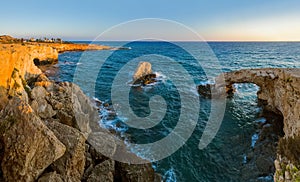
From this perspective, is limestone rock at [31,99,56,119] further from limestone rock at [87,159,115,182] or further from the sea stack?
the sea stack

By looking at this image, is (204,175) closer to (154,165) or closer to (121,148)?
(154,165)

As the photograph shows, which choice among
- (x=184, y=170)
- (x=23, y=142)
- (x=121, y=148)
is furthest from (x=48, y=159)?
(x=184, y=170)

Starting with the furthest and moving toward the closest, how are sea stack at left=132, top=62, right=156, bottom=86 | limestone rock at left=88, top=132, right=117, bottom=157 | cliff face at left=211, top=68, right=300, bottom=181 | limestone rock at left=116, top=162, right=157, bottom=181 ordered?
sea stack at left=132, top=62, right=156, bottom=86, limestone rock at left=88, top=132, right=117, bottom=157, limestone rock at left=116, top=162, right=157, bottom=181, cliff face at left=211, top=68, right=300, bottom=181

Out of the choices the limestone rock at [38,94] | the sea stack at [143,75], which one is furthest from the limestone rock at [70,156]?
the sea stack at [143,75]

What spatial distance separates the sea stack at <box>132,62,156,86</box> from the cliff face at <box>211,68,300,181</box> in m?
12.5

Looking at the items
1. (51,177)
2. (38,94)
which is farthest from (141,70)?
(51,177)

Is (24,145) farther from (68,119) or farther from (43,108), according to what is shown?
(43,108)

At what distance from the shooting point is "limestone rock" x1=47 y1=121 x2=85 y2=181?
28.5ft

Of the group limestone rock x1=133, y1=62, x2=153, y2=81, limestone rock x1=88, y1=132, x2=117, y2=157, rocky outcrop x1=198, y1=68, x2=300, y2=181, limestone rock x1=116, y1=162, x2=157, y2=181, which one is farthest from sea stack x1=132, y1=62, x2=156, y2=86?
limestone rock x1=116, y1=162, x2=157, y2=181

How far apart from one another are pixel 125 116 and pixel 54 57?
45191 mm

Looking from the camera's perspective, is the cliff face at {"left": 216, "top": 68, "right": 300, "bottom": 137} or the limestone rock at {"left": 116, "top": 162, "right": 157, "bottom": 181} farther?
the cliff face at {"left": 216, "top": 68, "right": 300, "bottom": 137}

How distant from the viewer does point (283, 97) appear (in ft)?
49.5

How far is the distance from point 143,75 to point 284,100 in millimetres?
24323

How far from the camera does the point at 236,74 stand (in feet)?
74.1
